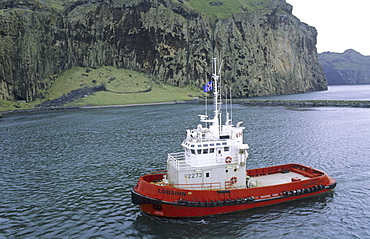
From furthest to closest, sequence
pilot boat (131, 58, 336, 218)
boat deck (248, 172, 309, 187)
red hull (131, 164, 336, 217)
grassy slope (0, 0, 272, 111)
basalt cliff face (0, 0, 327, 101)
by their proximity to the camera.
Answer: basalt cliff face (0, 0, 327, 101), grassy slope (0, 0, 272, 111), boat deck (248, 172, 309, 187), pilot boat (131, 58, 336, 218), red hull (131, 164, 336, 217)

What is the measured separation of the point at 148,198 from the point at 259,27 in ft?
631

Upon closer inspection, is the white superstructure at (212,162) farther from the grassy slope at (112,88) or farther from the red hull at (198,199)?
the grassy slope at (112,88)

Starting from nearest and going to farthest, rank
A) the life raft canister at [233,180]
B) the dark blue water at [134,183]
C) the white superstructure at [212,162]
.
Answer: the dark blue water at [134,183] → the white superstructure at [212,162] → the life raft canister at [233,180]

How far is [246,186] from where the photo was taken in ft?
83.0

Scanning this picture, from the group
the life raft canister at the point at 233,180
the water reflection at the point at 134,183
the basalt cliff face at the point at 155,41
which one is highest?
the basalt cliff face at the point at 155,41

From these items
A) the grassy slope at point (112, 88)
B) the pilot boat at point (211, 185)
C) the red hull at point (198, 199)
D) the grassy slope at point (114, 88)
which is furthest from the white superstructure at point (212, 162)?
the grassy slope at point (112, 88)

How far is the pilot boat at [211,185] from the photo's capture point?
2231 cm

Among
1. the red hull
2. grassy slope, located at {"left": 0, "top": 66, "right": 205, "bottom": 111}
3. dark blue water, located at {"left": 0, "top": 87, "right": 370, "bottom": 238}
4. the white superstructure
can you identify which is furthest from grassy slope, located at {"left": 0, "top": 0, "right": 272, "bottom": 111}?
the red hull

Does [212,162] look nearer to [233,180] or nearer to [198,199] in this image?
[233,180]

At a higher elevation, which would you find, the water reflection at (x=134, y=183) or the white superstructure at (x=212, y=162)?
Result: the white superstructure at (x=212, y=162)

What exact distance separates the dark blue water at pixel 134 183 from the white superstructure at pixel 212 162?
2.71 metres

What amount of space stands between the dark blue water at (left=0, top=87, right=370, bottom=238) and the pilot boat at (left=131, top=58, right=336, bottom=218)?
29.2 inches

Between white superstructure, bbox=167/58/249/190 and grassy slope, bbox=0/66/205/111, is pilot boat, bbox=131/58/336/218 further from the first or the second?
grassy slope, bbox=0/66/205/111

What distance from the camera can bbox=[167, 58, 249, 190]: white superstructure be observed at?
931 inches
